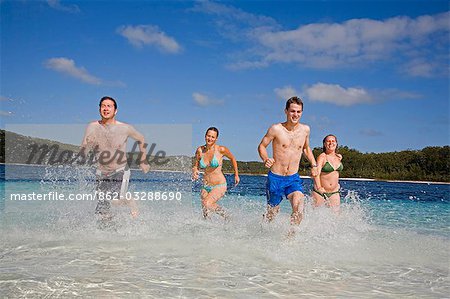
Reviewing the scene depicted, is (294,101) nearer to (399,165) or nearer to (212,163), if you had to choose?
(212,163)

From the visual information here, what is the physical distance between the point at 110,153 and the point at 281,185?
2.96 meters

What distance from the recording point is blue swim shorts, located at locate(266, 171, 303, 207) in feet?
22.2

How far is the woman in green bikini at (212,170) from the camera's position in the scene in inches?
322

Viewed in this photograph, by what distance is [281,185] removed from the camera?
681 cm

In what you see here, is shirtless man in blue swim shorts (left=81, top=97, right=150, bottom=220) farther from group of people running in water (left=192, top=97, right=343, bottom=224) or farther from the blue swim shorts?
the blue swim shorts

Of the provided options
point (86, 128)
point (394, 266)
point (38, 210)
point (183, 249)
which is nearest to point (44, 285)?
point (183, 249)

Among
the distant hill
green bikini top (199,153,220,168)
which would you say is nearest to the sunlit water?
green bikini top (199,153,220,168)

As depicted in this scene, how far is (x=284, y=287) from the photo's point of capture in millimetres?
4297

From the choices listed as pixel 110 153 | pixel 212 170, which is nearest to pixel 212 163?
pixel 212 170

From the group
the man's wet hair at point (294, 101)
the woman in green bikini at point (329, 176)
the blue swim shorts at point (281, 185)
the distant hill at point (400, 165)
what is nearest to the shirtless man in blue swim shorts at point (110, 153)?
the blue swim shorts at point (281, 185)

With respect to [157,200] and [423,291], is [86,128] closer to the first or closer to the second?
[423,291]

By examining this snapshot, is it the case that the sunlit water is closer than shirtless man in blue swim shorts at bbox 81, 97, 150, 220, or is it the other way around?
the sunlit water

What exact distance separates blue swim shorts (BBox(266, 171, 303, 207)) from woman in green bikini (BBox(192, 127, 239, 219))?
1551 millimetres

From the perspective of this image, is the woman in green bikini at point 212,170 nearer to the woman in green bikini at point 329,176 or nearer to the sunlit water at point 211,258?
the sunlit water at point 211,258
